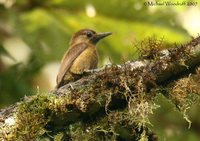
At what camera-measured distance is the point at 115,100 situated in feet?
13.1

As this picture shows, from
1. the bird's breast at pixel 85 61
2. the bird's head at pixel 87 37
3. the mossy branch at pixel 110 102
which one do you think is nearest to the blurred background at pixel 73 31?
the bird's head at pixel 87 37

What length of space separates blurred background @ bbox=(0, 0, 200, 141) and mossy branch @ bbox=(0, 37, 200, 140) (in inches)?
146

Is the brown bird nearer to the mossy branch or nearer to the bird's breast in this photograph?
the bird's breast

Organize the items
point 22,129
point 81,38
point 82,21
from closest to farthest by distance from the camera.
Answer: point 22,129 < point 81,38 < point 82,21

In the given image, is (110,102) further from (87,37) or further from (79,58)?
(87,37)

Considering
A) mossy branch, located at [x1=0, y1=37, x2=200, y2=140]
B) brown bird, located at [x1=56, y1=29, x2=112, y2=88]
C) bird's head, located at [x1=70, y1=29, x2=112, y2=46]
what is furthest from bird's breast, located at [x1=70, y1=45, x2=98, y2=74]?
mossy branch, located at [x1=0, y1=37, x2=200, y2=140]

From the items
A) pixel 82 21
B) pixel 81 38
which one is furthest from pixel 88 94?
pixel 82 21

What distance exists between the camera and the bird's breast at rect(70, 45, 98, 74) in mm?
5833

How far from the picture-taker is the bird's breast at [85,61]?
5833 millimetres

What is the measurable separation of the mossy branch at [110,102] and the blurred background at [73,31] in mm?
3718

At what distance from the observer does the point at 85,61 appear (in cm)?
597

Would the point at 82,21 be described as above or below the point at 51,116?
above

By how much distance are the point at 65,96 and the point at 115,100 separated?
0.30 metres

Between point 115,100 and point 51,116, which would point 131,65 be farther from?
point 51,116
